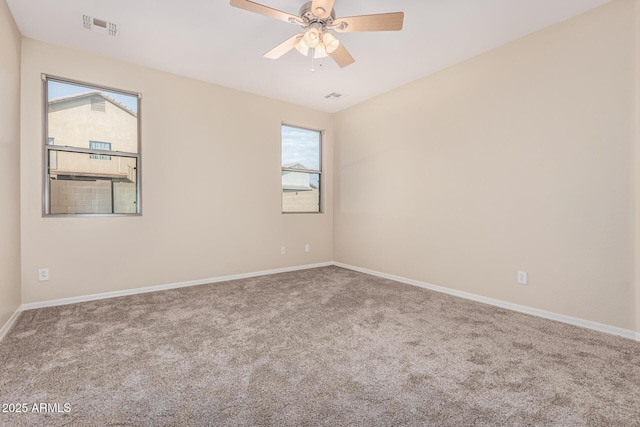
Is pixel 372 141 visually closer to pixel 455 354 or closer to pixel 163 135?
pixel 163 135

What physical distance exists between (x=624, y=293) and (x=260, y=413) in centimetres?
292

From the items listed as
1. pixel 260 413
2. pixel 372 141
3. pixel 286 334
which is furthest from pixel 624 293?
pixel 372 141

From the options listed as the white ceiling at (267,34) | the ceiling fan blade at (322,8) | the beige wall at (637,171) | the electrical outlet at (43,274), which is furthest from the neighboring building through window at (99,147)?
the beige wall at (637,171)

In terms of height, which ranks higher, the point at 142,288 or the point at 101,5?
the point at 101,5

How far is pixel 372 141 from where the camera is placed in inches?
A: 184

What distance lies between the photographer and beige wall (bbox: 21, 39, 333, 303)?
306 cm

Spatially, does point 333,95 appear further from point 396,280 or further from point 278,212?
point 396,280

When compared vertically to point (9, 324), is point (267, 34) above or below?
above

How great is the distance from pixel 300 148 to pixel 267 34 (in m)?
2.33

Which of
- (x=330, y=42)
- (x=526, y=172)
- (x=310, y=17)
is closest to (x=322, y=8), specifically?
(x=310, y=17)

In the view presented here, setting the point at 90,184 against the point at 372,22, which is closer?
the point at 372,22

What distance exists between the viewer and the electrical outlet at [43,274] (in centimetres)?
305

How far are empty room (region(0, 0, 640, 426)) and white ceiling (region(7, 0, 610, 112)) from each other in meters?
0.02

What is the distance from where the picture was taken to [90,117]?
3.39m
